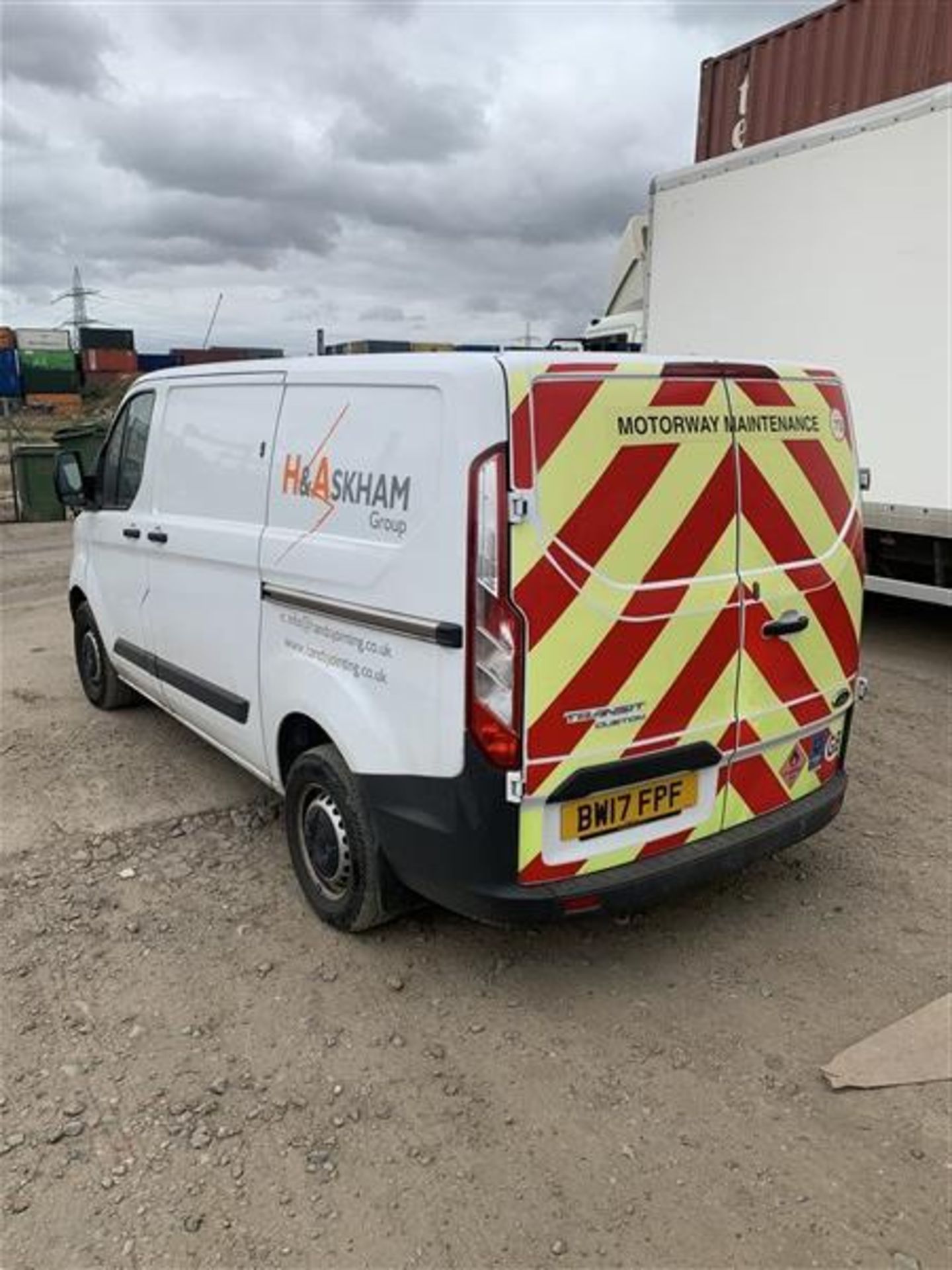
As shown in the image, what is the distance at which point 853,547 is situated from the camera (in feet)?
11.4

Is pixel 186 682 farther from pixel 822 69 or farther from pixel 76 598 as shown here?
pixel 822 69

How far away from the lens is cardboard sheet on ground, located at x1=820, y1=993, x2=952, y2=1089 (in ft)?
8.86

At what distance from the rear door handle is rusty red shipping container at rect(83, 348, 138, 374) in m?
53.3

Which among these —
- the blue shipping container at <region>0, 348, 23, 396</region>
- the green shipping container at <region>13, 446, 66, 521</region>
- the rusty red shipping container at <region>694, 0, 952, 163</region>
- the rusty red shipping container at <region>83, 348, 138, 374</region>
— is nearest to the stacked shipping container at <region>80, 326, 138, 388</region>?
the rusty red shipping container at <region>83, 348, 138, 374</region>

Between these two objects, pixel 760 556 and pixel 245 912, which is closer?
pixel 760 556

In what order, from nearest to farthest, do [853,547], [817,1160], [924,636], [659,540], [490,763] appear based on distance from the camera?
[817,1160]
[490,763]
[659,540]
[853,547]
[924,636]

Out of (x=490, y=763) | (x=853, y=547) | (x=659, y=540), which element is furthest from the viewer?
(x=853, y=547)

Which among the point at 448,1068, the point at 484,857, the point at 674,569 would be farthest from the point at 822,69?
the point at 448,1068

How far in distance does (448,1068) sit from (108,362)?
55821 mm

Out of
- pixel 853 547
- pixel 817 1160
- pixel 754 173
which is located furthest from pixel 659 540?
pixel 754 173

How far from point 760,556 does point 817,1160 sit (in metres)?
1.71

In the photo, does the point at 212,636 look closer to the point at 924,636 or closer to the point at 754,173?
the point at 754,173

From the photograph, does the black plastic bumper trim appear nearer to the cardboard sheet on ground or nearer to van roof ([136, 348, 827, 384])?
van roof ([136, 348, 827, 384])

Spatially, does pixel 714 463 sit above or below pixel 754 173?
below
